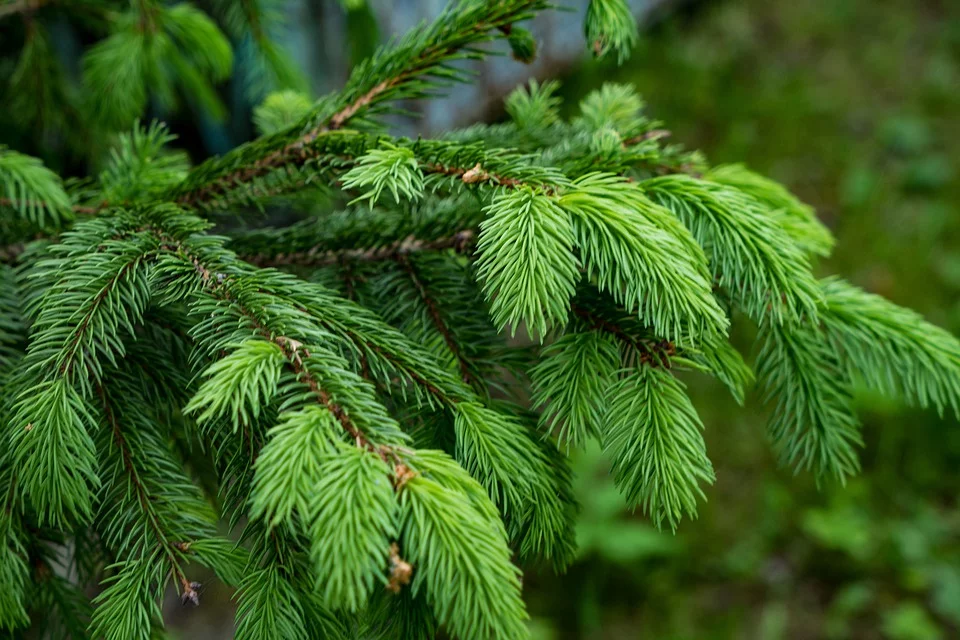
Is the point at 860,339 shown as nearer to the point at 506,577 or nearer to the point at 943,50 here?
the point at 506,577

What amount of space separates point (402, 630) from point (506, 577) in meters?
0.17

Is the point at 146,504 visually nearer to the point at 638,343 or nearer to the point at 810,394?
the point at 638,343

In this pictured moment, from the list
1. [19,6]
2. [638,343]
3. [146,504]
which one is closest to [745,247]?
[638,343]

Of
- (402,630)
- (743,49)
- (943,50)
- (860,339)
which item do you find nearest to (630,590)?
(860,339)

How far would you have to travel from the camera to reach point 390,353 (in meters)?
0.84

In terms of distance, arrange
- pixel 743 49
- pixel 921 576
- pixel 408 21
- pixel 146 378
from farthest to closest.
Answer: pixel 743 49 → pixel 408 21 → pixel 921 576 → pixel 146 378

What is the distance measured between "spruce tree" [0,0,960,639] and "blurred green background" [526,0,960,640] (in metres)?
1.73

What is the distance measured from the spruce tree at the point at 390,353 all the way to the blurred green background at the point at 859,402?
1729mm

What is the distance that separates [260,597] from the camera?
2.47 feet

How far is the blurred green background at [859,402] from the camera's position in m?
2.53

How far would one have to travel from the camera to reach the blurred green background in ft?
8.30

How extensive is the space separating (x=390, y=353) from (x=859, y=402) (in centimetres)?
253

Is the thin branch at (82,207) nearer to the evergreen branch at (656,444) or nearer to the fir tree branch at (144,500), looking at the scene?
the fir tree branch at (144,500)

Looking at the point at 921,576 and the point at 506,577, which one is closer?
the point at 506,577
